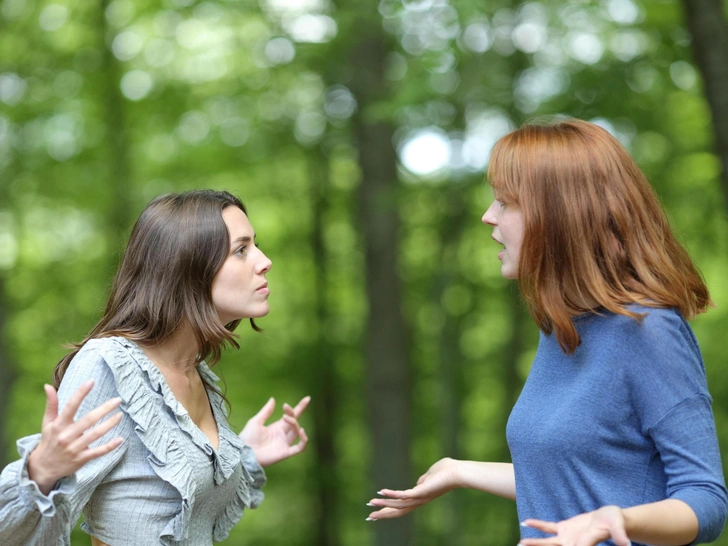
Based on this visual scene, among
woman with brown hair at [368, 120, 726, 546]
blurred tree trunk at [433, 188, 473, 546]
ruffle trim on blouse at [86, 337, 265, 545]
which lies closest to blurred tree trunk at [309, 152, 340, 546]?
blurred tree trunk at [433, 188, 473, 546]

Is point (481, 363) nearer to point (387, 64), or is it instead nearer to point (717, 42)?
point (387, 64)

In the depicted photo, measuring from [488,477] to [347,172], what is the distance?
442 inches

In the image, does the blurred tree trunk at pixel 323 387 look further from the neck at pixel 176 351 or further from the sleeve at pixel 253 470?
the neck at pixel 176 351

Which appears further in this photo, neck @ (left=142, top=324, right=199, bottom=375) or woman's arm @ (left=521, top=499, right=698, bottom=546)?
neck @ (left=142, top=324, right=199, bottom=375)

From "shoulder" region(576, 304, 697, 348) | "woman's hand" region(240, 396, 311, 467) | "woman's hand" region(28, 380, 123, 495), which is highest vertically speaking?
"shoulder" region(576, 304, 697, 348)

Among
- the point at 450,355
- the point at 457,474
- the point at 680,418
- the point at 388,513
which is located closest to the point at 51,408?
the point at 388,513

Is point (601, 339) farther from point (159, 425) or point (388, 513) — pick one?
point (159, 425)

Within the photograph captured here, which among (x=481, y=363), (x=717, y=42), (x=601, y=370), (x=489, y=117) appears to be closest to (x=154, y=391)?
(x=601, y=370)

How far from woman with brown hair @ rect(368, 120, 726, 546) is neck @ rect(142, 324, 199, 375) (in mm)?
1050

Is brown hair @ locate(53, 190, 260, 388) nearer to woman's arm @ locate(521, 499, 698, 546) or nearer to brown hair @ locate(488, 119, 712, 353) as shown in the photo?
brown hair @ locate(488, 119, 712, 353)

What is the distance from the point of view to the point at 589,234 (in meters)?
2.05

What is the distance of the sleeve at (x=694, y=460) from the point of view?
1.84 metres

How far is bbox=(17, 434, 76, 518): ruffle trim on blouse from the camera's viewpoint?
201 cm

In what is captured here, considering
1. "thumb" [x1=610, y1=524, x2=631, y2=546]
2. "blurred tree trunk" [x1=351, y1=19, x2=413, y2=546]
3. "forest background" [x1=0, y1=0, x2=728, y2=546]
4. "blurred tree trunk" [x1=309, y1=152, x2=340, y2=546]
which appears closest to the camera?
"thumb" [x1=610, y1=524, x2=631, y2=546]
